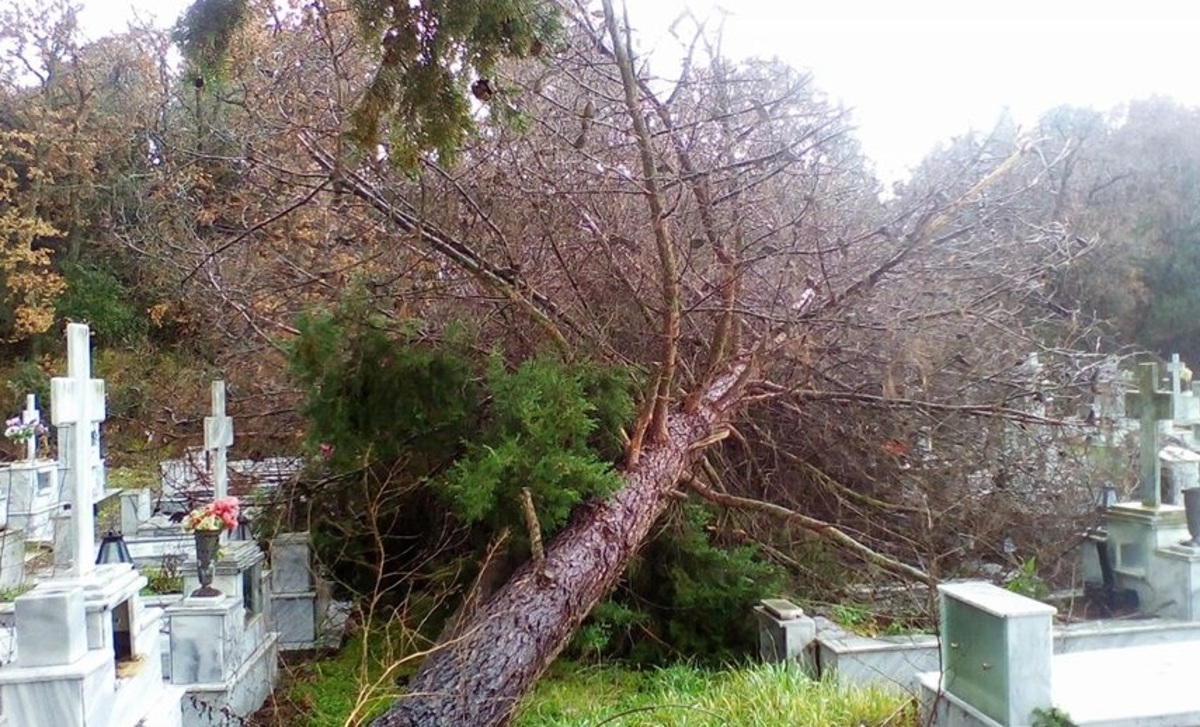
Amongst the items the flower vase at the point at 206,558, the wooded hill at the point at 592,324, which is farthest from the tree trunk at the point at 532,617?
the flower vase at the point at 206,558

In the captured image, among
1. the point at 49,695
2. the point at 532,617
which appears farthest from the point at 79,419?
the point at 532,617

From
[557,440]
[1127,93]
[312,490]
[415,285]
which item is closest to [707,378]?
[557,440]

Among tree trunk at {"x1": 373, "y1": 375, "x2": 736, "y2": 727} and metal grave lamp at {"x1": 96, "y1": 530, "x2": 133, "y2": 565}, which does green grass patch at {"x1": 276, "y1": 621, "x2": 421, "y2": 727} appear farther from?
metal grave lamp at {"x1": 96, "y1": 530, "x2": 133, "y2": 565}

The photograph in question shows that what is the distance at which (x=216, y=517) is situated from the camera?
4.64 meters

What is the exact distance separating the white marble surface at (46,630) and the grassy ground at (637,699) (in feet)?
3.44

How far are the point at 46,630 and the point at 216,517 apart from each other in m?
1.99

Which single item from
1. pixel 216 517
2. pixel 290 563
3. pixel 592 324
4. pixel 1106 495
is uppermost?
pixel 592 324

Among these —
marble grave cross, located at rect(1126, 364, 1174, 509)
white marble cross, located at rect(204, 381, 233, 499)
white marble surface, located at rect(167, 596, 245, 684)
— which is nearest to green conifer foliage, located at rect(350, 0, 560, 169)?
white marble surface, located at rect(167, 596, 245, 684)

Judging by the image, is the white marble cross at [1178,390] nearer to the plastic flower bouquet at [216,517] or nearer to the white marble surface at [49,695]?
the plastic flower bouquet at [216,517]

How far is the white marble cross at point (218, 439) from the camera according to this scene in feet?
17.4

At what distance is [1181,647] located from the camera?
4348mm

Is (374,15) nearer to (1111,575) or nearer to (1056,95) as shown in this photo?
(1111,575)

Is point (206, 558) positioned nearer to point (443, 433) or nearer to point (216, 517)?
point (216, 517)

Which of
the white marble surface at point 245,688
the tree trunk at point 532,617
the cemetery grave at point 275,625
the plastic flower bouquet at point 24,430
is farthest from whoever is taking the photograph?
the plastic flower bouquet at point 24,430
